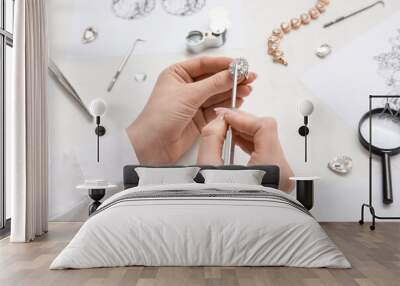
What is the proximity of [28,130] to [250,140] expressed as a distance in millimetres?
2613

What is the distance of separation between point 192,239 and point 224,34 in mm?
3304

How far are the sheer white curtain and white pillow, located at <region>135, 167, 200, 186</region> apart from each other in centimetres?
107

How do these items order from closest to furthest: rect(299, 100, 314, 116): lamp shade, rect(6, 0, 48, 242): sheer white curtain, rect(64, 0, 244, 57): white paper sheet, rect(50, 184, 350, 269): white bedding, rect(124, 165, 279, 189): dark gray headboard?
rect(50, 184, 350, 269): white bedding → rect(6, 0, 48, 242): sheer white curtain → rect(124, 165, 279, 189): dark gray headboard → rect(299, 100, 314, 116): lamp shade → rect(64, 0, 244, 57): white paper sheet

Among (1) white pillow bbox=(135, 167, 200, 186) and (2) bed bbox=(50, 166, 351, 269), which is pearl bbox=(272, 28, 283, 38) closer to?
(1) white pillow bbox=(135, 167, 200, 186)

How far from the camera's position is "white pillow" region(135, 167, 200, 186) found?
5.80 meters

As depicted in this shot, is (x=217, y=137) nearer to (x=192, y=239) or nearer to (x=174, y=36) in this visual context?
(x=174, y=36)

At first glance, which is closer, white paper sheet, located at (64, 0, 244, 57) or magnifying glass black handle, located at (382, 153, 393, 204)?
magnifying glass black handle, located at (382, 153, 393, 204)

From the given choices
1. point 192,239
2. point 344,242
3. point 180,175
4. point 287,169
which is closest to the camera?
point 192,239

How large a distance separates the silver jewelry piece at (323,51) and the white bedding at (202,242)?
3023 mm

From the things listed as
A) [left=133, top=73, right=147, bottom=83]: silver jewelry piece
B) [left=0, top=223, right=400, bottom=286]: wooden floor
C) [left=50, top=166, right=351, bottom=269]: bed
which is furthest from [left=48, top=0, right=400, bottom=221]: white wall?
[left=50, top=166, right=351, bottom=269]: bed

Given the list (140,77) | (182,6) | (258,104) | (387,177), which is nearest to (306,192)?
(387,177)

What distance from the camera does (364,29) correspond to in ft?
21.4

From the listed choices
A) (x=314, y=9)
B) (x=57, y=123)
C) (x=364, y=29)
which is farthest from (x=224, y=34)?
(x=57, y=123)

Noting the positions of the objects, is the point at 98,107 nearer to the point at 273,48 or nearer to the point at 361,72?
the point at 273,48
